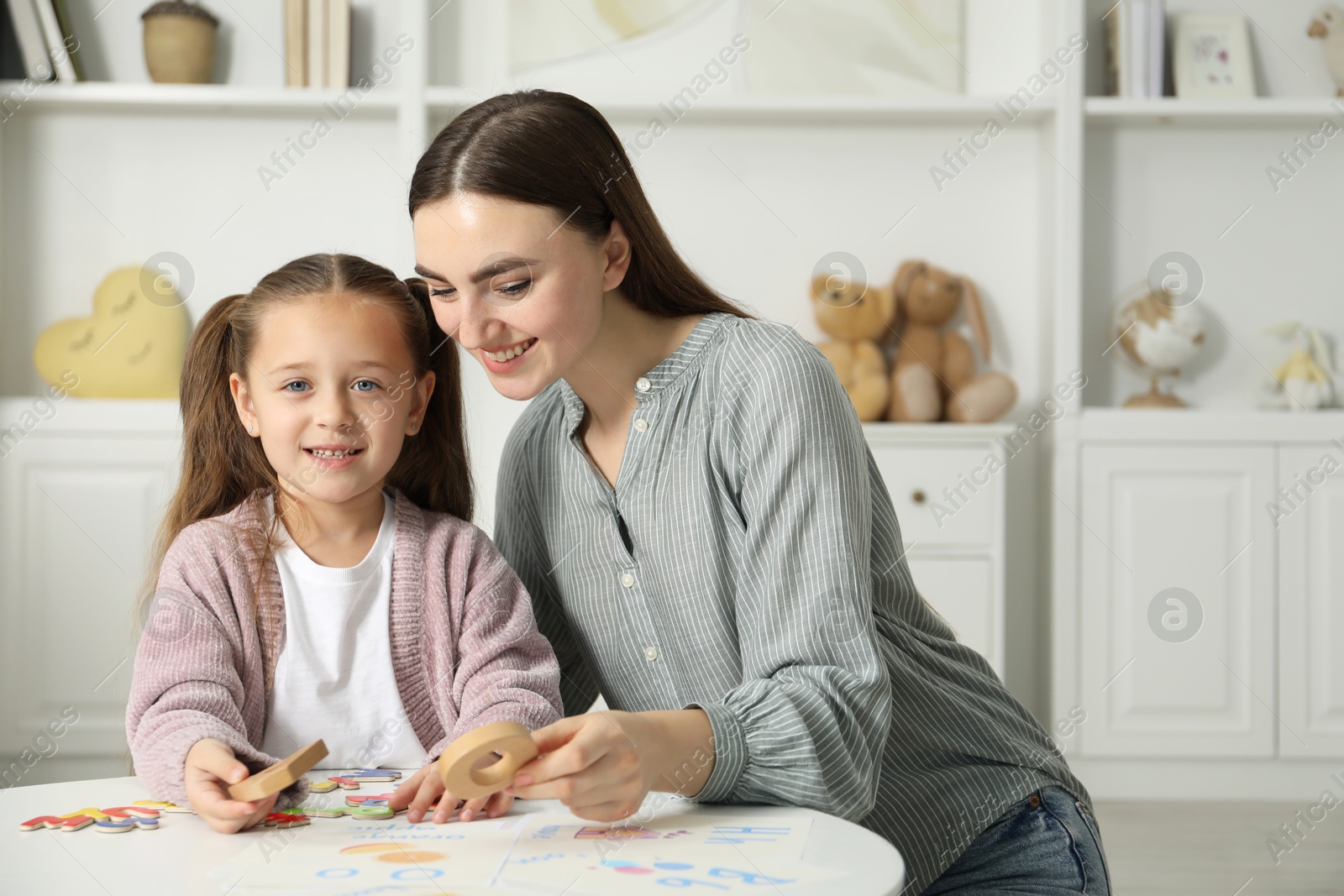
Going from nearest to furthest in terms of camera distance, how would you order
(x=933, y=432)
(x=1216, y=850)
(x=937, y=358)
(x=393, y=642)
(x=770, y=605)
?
1. (x=770, y=605)
2. (x=393, y=642)
3. (x=1216, y=850)
4. (x=933, y=432)
5. (x=937, y=358)

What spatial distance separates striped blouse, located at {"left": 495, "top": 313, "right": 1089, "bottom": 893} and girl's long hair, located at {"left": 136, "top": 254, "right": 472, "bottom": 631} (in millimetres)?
106

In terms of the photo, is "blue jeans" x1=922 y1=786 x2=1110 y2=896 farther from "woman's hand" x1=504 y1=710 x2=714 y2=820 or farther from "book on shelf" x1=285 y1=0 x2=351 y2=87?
"book on shelf" x1=285 y1=0 x2=351 y2=87

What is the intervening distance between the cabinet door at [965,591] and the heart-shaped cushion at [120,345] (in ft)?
6.64

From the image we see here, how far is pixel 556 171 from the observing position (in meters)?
1.11

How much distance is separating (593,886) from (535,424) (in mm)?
705

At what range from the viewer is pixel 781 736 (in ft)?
2.92

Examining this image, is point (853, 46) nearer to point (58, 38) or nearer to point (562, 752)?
point (58, 38)

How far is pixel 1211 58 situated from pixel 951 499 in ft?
4.67

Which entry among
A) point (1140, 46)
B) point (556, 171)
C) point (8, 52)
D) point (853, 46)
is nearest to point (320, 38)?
point (8, 52)

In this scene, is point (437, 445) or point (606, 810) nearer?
point (606, 810)

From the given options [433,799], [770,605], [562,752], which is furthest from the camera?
[770,605]

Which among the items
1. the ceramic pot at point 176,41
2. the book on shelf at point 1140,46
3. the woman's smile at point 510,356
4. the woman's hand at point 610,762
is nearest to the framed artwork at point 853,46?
the book on shelf at point 1140,46

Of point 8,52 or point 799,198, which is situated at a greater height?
point 8,52

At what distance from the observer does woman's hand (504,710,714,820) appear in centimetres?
78
